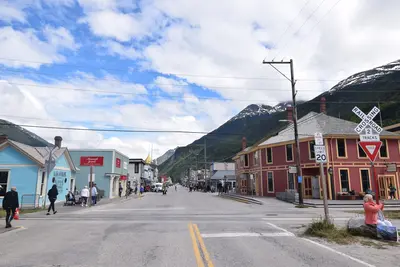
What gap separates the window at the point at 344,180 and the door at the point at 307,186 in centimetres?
307

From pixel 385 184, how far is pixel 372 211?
78.7ft

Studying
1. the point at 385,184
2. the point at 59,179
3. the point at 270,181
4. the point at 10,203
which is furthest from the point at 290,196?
the point at 10,203

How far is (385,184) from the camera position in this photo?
28891 mm

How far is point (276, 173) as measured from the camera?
33.8 metres

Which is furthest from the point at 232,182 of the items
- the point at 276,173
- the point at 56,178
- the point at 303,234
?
the point at 303,234

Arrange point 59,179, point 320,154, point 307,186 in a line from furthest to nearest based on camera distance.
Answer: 1. point 307,186
2. point 59,179
3. point 320,154

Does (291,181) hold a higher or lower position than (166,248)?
higher

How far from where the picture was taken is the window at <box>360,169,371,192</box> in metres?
28.8

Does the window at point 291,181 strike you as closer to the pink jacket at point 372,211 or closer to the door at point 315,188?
the door at point 315,188

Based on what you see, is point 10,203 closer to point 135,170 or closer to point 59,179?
point 59,179

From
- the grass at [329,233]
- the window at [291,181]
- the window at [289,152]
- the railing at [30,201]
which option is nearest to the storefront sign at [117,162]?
the railing at [30,201]

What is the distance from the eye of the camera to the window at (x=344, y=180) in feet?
93.9

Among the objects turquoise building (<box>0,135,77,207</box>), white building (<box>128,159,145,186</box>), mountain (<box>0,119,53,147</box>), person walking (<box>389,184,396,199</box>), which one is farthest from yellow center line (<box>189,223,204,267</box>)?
white building (<box>128,159,145,186</box>)

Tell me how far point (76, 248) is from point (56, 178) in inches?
811
